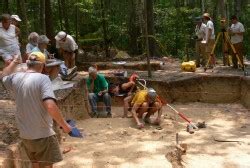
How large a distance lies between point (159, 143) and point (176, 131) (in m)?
1.45

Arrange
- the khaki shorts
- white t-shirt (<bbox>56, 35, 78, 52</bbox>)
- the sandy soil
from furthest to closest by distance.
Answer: white t-shirt (<bbox>56, 35, 78, 52</bbox>) → the sandy soil → the khaki shorts

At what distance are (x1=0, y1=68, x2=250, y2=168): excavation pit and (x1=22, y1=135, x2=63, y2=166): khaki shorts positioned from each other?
1.05ft

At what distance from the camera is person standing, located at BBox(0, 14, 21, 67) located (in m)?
8.05

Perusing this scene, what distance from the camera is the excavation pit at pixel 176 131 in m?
6.05

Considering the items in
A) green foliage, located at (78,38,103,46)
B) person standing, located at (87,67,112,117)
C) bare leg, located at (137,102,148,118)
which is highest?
green foliage, located at (78,38,103,46)

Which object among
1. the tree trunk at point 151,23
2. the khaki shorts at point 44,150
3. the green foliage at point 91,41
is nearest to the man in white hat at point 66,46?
the tree trunk at point 151,23

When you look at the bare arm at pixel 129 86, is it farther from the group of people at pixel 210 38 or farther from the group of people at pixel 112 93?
the group of people at pixel 210 38

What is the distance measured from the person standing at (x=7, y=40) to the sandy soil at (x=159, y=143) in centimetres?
193

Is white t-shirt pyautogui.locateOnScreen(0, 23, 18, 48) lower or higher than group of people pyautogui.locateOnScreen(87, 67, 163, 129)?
higher

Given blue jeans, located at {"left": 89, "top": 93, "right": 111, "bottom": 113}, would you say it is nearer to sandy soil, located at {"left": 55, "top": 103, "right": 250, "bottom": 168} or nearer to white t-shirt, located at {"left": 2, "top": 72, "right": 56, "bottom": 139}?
sandy soil, located at {"left": 55, "top": 103, "right": 250, "bottom": 168}

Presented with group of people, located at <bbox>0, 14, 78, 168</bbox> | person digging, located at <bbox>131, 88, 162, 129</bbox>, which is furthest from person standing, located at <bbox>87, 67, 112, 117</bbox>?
group of people, located at <bbox>0, 14, 78, 168</bbox>

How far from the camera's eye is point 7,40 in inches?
321

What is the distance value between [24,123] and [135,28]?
14771mm

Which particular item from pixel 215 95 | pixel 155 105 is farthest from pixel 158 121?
pixel 215 95
